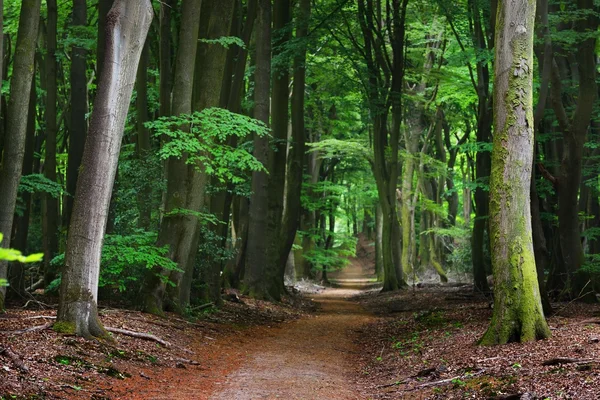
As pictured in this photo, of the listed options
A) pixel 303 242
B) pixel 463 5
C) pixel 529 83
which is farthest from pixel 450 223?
pixel 529 83

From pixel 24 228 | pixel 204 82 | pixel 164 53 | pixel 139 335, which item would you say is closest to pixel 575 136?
pixel 204 82

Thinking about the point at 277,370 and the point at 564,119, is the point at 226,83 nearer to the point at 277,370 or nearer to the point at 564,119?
the point at 564,119

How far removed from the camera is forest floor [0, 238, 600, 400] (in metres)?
6.88

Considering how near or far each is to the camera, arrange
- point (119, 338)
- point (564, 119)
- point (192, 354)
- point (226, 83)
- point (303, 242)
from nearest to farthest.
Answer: point (119, 338) < point (192, 354) < point (564, 119) < point (226, 83) < point (303, 242)

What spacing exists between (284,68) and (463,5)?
20.6 ft

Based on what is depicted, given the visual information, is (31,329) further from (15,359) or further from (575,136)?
(575,136)

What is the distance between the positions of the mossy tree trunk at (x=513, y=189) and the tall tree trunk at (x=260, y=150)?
9570 mm

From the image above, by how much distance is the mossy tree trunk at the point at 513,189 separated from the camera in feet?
30.6

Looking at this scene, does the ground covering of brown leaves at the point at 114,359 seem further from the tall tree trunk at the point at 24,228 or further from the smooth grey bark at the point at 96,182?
the tall tree trunk at the point at 24,228

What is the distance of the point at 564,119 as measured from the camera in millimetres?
14719

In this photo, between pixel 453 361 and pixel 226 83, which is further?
pixel 226 83

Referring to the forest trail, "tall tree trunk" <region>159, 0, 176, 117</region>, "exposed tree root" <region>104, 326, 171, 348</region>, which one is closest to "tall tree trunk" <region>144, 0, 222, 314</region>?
the forest trail

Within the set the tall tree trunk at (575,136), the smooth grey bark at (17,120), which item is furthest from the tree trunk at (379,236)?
the smooth grey bark at (17,120)

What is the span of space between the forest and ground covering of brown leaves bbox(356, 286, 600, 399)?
5 centimetres
